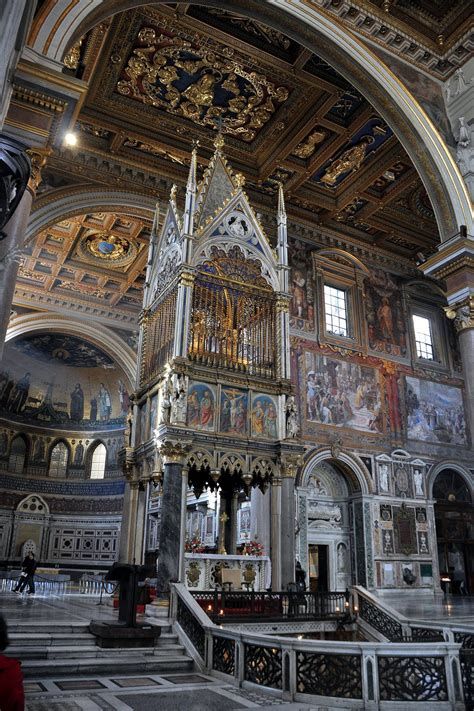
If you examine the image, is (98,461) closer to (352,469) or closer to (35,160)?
(352,469)

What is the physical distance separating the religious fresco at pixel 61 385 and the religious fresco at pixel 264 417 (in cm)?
1647

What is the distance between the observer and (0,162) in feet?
16.4

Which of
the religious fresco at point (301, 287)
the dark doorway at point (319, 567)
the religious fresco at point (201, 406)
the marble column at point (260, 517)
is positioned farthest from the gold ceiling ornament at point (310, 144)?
the dark doorway at point (319, 567)

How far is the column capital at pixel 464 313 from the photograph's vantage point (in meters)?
12.5

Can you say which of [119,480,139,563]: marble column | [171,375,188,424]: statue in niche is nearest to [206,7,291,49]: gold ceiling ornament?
[171,375,188,424]: statue in niche

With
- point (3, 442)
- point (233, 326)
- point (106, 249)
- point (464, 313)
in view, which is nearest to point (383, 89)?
point (464, 313)

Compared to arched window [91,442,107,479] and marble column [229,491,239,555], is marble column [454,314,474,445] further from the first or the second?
arched window [91,442,107,479]

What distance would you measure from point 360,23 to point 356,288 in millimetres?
8763

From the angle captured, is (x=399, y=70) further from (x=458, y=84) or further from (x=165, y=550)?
(x=165, y=550)

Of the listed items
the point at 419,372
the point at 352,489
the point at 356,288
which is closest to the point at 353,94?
the point at 356,288

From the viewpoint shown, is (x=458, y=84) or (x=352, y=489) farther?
(x=352, y=489)

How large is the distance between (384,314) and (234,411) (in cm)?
1072

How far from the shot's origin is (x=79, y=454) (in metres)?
29.5

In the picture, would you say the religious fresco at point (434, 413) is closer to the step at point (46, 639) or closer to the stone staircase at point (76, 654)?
the stone staircase at point (76, 654)
